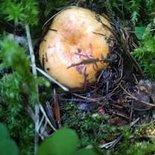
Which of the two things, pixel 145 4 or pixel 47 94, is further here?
pixel 145 4

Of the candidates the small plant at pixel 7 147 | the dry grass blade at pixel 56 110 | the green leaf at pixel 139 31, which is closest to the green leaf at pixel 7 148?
the small plant at pixel 7 147

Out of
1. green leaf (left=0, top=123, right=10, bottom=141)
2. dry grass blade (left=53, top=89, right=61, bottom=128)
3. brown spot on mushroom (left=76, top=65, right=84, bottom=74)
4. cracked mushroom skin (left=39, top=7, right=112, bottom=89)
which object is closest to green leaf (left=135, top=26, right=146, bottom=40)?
cracked mushroom skin (left=39, top=7, right=112, bottom=89)

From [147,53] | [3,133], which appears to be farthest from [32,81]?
[147,53]

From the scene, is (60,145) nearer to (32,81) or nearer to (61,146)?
(61,146)

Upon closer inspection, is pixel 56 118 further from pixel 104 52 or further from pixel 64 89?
pixel 104 52

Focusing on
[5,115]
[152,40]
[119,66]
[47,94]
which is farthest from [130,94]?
[5,115]

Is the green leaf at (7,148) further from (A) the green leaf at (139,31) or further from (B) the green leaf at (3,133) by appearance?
(A) the green leaf at (139,31)
